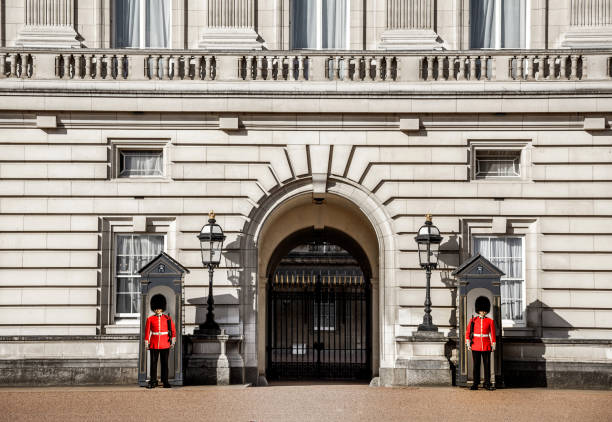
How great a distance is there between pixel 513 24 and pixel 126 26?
287 inches

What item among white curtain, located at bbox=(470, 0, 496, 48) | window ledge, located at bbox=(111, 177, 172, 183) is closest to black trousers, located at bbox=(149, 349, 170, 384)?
window ledge, located at bbox=(111, 177, 172, 183)

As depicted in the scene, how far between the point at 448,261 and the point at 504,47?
14.1 feet

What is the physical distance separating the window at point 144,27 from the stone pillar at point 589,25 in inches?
292

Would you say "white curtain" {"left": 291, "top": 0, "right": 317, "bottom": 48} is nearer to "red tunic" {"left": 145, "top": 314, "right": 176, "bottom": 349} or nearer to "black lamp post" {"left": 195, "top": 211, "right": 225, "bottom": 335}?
"black lamp post" {"left": 195, "top": 211, "right": 225, "bottom": 335}

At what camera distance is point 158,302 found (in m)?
20.8

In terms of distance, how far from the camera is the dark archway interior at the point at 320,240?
25.4 m

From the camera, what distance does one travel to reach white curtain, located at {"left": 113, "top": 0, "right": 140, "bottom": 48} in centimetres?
2295

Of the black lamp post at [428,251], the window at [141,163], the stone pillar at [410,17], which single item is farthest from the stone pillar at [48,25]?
Result: the black lamp post at [428,251]

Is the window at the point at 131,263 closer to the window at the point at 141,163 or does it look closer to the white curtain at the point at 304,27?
the window at the point at 141,163

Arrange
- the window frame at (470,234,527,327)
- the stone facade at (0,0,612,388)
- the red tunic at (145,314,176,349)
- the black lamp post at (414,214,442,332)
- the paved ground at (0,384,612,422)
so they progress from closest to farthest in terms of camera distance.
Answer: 1. the paved ground at (0,384,612,422)
2. the red tunic at (145,314,176,349)
3. the black lamp post at (414,214,442,332)
4. the stone facade at (0,0,612,388)
5. the window frame at (470,234,527,327)

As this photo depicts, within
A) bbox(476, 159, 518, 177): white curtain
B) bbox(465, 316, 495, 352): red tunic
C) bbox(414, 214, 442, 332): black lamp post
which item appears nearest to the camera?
bbox(465, 316, 495, 352): red tunic

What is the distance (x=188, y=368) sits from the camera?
2094 centimetres

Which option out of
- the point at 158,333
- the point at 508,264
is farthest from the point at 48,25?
the point at 508,264

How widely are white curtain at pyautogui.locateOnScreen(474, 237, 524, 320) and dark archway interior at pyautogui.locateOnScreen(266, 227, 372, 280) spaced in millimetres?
3589
